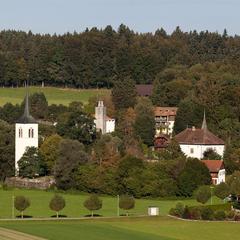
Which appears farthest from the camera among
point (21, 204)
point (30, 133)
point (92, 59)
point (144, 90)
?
point (92, 59)

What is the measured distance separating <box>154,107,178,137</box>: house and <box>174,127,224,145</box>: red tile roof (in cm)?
1163

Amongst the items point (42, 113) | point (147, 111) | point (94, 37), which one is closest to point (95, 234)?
point (147, 111)

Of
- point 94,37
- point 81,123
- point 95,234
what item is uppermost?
point 94,37

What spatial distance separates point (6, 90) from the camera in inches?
5404

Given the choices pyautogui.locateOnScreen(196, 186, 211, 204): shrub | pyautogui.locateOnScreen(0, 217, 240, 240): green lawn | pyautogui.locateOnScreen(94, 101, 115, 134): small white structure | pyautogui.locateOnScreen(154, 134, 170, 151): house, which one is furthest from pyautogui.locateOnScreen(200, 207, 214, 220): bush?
pyautogui.locateOnScreen(94, 101, 115, 134): small white structure

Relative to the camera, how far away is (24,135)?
293ft

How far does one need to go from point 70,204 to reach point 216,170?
1447cm

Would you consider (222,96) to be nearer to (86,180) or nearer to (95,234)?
(86,180)

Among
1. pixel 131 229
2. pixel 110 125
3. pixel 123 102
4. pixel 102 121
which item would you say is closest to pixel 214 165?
pixel 102 121

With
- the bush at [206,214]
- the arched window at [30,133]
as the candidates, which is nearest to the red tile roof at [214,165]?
the arched window at [30,133]

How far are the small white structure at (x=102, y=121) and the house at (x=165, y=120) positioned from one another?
4.60 metres

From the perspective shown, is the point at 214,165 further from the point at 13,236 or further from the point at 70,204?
the point at 13,236

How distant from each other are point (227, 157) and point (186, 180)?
37.2 feet

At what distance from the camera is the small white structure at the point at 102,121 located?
101m
